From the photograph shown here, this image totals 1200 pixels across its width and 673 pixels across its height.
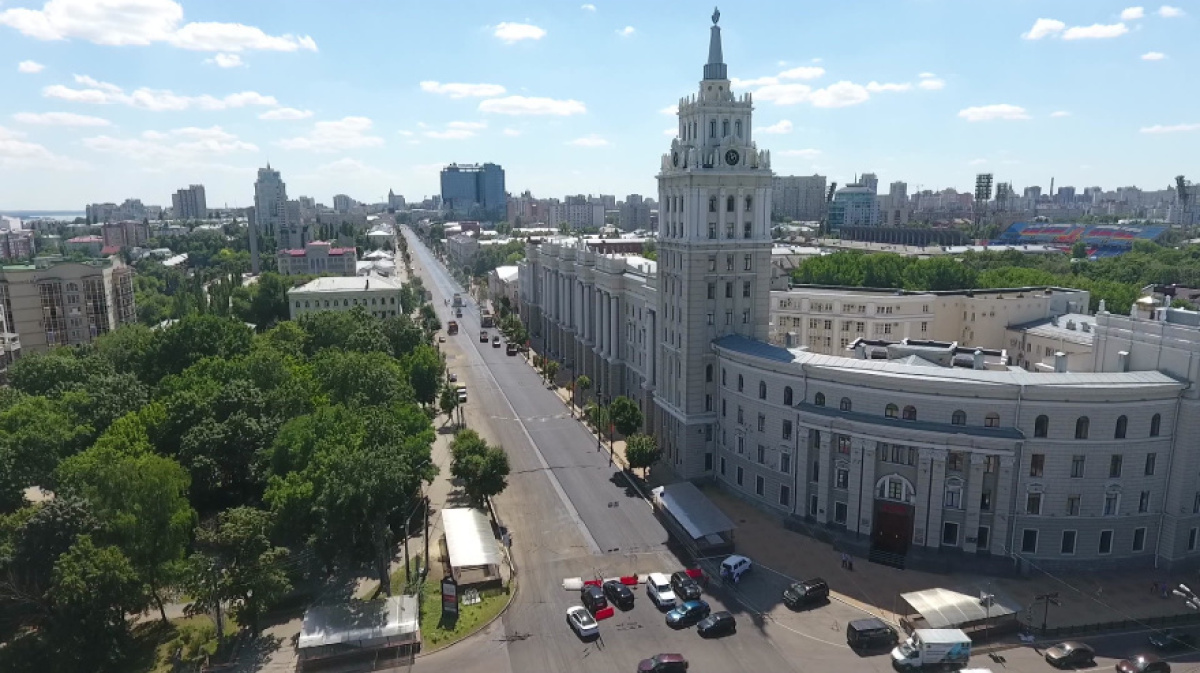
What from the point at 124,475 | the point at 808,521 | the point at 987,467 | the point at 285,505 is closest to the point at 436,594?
the point at 285,505

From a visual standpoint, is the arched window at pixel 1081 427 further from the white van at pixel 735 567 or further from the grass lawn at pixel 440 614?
Result: the grass lawn at pixel 440 614

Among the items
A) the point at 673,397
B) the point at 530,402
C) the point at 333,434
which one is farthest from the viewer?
the point at 530,402

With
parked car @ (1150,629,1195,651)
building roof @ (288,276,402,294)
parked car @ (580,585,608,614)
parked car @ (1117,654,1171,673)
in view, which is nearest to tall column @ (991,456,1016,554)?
parked car @ (1150,629,1195,651)

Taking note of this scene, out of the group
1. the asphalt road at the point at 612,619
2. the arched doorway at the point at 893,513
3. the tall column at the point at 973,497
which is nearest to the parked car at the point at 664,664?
the asphalt road at the point at 612,619

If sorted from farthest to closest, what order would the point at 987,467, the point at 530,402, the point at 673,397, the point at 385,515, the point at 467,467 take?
the point at 530,402 < the point at 673,397 < the point at 467,467 < the point at 987,467 < the point at 385,515

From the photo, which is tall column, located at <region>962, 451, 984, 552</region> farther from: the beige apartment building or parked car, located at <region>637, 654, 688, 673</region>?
the beige apartment building

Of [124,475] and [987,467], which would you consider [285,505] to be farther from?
[987,467]

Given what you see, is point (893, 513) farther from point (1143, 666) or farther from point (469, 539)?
point (469, 539)
